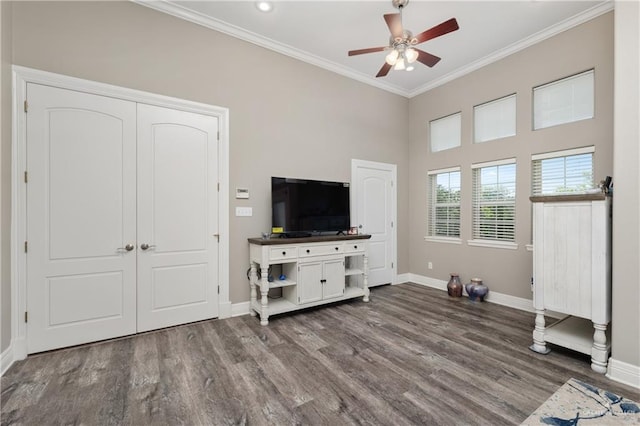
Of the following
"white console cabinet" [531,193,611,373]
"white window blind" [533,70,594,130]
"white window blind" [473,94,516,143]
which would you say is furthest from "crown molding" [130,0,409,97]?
"white console cabinet" [531,193,611,373]

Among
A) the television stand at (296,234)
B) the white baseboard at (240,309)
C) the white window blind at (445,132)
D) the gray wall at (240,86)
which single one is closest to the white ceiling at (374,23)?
the gray wall at (240,86)

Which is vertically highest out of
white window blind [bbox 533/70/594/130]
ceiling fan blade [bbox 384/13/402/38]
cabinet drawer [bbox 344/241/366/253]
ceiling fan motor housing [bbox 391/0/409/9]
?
ceiling fan motor housing [bbox 391/0/409/9]

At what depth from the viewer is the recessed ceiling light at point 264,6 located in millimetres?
2961

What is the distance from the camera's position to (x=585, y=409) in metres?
A: 1.78

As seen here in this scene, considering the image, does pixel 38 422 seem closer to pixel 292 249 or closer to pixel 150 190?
pixel 150 190

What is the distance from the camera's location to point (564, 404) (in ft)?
5.97

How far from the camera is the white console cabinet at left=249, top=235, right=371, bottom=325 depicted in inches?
127

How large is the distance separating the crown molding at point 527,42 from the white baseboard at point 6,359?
6.18 m

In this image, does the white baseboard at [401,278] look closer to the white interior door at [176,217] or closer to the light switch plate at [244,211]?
the light switch plate at [244,211]

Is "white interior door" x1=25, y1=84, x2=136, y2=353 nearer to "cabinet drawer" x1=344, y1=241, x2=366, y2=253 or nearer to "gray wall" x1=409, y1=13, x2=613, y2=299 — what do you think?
"cabinet drawer" x1=344, y1=241, x2=366, y2=253

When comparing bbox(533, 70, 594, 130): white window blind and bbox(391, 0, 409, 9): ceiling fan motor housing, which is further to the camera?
bbox(533, 70, 594, 130): white window blind

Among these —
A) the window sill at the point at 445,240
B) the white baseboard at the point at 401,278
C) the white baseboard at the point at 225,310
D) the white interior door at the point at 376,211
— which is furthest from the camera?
the white baseboard at the point at 401,278

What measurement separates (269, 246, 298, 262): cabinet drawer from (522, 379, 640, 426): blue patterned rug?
246 centimetres

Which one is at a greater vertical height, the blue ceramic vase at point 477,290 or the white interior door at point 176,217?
the white interior door at point 176,217
